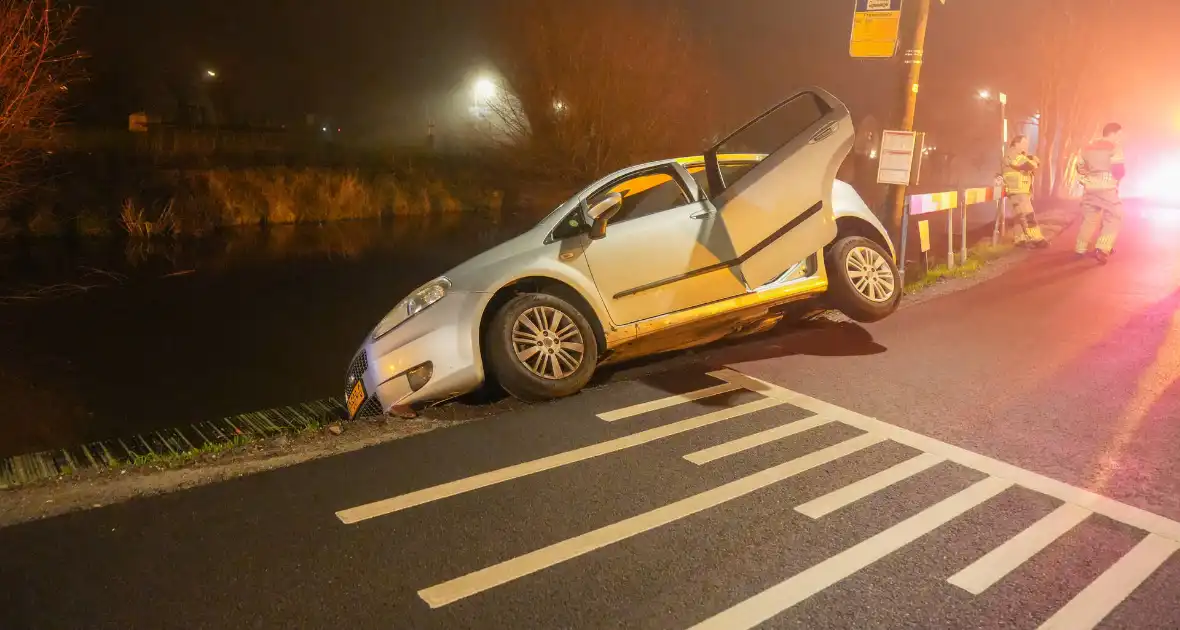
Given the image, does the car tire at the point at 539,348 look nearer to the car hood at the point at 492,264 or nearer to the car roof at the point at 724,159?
the car hood at the point at 492,264

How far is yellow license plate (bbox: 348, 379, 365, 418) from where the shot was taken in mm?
5453

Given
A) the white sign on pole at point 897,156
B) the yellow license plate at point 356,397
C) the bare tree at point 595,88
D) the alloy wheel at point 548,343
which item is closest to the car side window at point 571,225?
the alloy wheel at point 548,343

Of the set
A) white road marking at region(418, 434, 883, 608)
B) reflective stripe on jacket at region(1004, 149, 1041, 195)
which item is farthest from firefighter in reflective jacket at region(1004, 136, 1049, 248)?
white road marking at region(418, 434, 883, 608)

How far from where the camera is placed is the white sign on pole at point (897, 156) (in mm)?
9625

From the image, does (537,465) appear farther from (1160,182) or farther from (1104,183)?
(1160,182)

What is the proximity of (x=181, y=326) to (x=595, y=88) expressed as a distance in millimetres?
18432

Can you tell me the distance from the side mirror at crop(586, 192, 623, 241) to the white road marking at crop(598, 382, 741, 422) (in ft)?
4.21

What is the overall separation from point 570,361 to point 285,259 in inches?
471

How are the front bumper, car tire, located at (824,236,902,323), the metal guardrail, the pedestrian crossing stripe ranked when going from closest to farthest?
the pedestrian crossing stripe, the front bumper, car tire, located at (824,236,902,323), the metal guardrail

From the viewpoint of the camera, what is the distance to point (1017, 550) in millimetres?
3438

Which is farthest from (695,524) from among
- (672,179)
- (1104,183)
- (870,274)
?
(1104,183)

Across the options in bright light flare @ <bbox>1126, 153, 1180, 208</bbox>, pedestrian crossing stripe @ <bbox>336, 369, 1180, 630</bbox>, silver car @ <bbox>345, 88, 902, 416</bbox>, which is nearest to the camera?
pedestrian crossing stripe @ <bbox>336, 369, 1180, 630</bbox>

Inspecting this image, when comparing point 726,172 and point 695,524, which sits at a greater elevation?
point 726,172

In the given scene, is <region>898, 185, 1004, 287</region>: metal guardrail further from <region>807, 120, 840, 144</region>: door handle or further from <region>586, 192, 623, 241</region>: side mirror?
<region>586, 192, 623, 241</region>: side mirror
